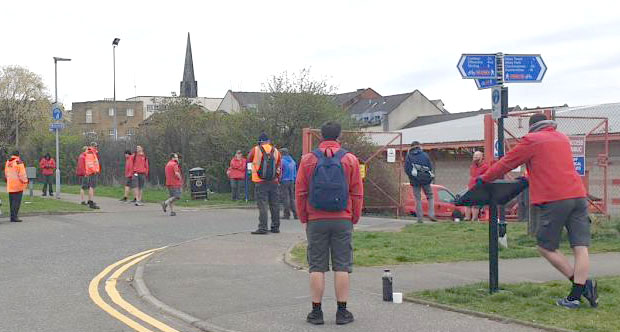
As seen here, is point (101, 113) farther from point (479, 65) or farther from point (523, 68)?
point (523, 68)

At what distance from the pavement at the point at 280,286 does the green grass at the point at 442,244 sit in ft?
1.32

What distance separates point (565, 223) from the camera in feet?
22.7

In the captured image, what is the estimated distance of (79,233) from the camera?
47.4 ft

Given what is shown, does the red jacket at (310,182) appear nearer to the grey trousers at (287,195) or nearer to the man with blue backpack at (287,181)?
the man with blue backpack at (287,181)

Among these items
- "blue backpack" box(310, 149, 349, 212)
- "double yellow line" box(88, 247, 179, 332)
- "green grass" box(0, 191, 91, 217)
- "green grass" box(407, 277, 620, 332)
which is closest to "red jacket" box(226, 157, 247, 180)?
"green grass" box(0, 191, 91, 217)

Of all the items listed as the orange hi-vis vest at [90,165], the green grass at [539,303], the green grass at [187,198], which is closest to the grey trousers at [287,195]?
the green grass at [187,198]

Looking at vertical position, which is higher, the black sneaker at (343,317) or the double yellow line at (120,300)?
the black sneaker at (343,317)

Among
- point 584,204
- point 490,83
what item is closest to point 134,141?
point 490,83

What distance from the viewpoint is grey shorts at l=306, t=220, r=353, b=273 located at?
6.57m

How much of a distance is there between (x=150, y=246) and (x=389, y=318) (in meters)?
6.96

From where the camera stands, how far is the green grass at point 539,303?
622 centimetres

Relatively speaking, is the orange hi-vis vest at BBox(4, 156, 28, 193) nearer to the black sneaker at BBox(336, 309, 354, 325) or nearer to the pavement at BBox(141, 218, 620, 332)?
the pavement at BBox(141, 218, 620, 332)

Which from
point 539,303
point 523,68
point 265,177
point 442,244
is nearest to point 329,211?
point 539,303

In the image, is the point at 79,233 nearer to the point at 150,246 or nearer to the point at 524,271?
the point at 150,246
